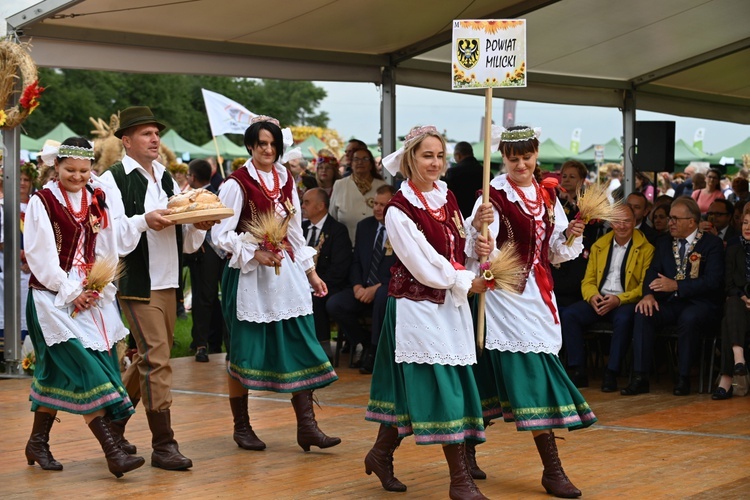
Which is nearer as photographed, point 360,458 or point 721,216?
point 360,458

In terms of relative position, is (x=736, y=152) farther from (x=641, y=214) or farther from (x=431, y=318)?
(x=431, y=318)

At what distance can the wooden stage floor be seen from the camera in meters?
5.49

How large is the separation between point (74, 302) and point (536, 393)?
229 centimetres

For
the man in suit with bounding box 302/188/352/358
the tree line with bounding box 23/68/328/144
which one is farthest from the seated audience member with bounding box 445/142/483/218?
the tree line with bounding box 23/68/328/144

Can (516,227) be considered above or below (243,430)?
above

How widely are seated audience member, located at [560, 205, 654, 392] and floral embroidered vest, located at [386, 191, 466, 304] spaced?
3.95 metres

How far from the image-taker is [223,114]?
48.1 feet

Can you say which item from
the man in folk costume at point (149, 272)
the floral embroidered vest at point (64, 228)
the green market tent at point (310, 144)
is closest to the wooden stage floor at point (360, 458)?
the man in folk costume at point (149, 272)

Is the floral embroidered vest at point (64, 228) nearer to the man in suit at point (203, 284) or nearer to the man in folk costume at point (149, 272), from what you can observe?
the man in folk costume at point (149, 272)

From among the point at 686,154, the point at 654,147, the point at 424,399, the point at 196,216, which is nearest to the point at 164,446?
the point at 196,216

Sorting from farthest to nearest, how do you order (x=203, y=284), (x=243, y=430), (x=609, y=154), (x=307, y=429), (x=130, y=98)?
(x=130, y=98) → (x=609, y=154) → (x=203, y=284) → (x=243, y=430) → (x=307, y=429)

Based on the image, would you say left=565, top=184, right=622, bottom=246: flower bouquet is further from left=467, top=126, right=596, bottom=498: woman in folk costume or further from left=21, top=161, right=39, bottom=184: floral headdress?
left=21, top=161, right=39, bottom=184: floral headdress

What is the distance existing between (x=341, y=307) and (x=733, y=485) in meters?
4.92

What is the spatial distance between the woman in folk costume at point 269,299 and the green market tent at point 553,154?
21.8 metres
